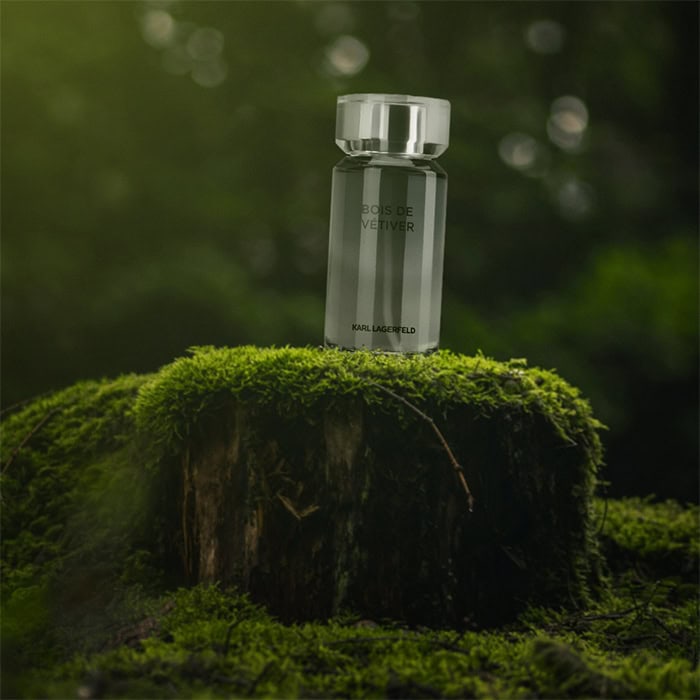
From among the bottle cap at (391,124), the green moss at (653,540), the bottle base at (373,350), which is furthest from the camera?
the green moss at (653,540)

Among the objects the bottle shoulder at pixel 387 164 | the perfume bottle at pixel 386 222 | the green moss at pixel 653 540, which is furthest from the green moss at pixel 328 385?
the green moss at pixel 653 540

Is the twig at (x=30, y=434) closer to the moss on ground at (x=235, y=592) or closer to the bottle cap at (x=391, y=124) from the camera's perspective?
the moss on ground at (x=235, y=592)

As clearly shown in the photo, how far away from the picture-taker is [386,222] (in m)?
3.01

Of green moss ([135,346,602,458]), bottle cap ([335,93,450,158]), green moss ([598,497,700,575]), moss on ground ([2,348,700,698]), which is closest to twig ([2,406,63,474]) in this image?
moss on ground ([2,348,700,698])

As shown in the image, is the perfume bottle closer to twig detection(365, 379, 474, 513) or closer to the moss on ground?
the moss on ground

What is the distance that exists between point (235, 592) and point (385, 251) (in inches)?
44.8

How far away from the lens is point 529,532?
2.97 m

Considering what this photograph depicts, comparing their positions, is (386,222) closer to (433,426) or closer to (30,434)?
(433,426)

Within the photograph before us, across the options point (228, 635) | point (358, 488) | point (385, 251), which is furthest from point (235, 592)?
point (385, 251)

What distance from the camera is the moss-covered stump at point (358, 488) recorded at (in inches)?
110

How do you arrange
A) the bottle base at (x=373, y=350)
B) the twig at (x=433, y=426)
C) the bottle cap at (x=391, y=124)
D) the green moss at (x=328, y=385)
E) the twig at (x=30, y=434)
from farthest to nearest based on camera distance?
the twig at (x=30, y=434), the bottle base at (x=373, y=350), the bottle cap at (x=391, y=124), the green moss at (x=328, y=385), the twig at (x=433, y=426)

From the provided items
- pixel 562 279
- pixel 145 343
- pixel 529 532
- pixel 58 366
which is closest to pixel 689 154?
pixel 562 279

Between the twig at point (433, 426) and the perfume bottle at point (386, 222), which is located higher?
the perfume bottle at point (386, 222)

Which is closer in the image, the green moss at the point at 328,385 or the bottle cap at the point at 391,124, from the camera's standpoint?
the green moss at the point at 328,385
